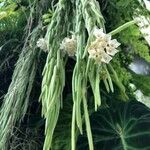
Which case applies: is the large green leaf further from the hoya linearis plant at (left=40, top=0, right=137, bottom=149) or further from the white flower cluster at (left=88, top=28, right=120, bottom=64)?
the white flower cluster at (left=88, top=28, right=120, bottom=64)

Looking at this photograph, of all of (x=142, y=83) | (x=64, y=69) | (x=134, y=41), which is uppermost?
(x=64, y=69)

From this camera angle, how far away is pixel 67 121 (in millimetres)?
1031

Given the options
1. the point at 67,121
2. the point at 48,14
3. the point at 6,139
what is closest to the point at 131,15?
the point at 48,14

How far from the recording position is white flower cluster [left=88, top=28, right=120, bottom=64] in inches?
31.8

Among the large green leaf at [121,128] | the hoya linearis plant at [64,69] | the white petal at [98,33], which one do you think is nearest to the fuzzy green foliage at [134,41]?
the hoya linearis plant at [64,69]

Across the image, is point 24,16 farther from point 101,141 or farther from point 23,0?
point 101,141

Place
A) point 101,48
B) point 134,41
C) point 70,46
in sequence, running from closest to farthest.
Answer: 1. point 101,48
2. point 70,46
3. point 134,41

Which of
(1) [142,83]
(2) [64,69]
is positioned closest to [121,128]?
(2) [64,69]

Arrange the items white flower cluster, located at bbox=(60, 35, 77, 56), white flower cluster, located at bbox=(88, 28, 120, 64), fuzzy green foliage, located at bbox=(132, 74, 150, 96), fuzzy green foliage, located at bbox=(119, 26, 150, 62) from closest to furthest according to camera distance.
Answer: white flower cluster, located at bbox=(88, 28, 120, 64), white flower cluster, located at bbox=(60, 35, 77, 56), fuzzy green foliage, located at bbox=(119, 26, 150, 62), fuzzy green foliage, located at bbox=(132, 74, 150, 96)

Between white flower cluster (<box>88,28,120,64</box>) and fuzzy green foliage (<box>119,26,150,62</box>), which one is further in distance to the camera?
fuzzy green foliage (<box>119,26,150,62</box>)

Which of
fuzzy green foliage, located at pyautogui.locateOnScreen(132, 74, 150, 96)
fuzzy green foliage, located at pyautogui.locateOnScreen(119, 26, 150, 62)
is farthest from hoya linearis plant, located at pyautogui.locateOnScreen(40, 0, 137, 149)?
fuzzy green foliage, located at pyautogui.locateOnScreen(132, 74, 150, 96)

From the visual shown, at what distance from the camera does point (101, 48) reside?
81 centimetres

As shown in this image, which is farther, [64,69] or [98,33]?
[64,69]

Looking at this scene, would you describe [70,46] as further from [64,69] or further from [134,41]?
[134,41]
